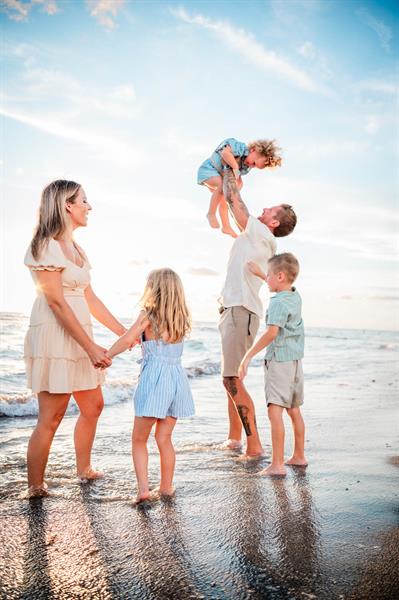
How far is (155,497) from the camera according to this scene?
331 cm

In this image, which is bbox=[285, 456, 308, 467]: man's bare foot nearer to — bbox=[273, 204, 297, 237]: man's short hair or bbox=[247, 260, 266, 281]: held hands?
bbox=[247, 260, 266, 281]: held hands

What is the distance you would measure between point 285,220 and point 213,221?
0.80 m

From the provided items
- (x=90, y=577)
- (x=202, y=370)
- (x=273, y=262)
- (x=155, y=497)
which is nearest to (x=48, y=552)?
(x=90, y=577)

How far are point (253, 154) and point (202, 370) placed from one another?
306 inches

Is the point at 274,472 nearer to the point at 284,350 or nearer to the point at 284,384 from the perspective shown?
the point at 284,384

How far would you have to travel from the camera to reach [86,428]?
382 cm

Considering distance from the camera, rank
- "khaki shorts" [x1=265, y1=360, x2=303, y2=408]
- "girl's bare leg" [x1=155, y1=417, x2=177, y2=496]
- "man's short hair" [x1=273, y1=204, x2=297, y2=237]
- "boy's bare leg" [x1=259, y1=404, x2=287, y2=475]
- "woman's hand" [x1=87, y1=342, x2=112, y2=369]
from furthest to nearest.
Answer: "man's short hair" [x1=273, y1=204, x2=297, y2=237]
"khaki shorts" [x1=265, y1=360, x2=303, y2=408]
"boy's bare leg" [x1=259, y1=404, x2=287, y2=475]
"woman's hand" [x1=87, y1=342, x2=112, y2=369]
"girl's bare leg" [x1=155, y1=417, x2=177, y2=496]

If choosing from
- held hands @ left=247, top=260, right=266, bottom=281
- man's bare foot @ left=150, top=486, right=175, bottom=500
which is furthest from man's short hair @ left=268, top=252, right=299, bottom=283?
man's bare foot @ left=150, top=486, right=175, bottom=500

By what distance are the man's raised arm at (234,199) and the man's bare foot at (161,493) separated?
237 centimetres

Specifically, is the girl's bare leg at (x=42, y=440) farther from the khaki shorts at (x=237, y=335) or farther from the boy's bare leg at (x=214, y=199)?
the boy's bare leg at (x=214, y=199)

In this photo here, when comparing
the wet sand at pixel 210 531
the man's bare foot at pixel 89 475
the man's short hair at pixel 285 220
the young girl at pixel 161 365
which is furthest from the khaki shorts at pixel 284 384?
the man's bare foot at pixel 89 475

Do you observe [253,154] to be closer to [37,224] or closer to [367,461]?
[37,224]

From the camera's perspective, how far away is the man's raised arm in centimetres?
466

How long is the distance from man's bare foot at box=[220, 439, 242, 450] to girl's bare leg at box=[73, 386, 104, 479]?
1387 mm
